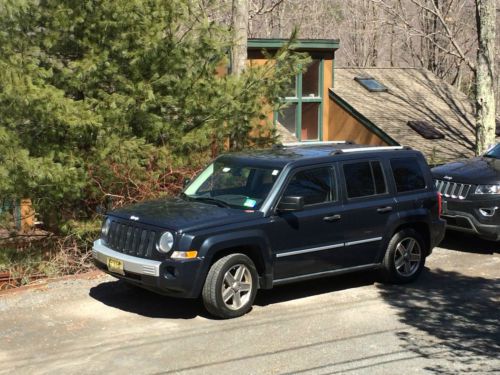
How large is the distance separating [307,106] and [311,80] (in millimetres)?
719

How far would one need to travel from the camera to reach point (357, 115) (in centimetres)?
1848

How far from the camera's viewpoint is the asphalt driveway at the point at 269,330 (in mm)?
5707

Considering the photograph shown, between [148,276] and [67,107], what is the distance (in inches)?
120

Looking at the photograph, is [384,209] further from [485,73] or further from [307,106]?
[307,106]

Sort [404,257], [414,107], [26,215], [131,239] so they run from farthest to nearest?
[414,107]
[26,215]
[404,257]
[131,239]

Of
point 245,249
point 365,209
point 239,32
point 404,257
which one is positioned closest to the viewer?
point 245,249

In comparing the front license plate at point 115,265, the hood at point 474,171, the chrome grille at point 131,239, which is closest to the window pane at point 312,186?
the chrome grille at point 131,239

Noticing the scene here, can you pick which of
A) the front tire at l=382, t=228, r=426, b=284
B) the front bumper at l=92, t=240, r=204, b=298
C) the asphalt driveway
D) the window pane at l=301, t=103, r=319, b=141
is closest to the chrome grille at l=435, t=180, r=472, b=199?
the asphalt driveway

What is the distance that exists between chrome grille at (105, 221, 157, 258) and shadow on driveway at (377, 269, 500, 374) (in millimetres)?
2626

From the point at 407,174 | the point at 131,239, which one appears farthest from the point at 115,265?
the point at 407,174

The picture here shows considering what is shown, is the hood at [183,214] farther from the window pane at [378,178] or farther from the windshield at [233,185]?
the window pane at [378,178]

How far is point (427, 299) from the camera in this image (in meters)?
7.83

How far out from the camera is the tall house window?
18250mm

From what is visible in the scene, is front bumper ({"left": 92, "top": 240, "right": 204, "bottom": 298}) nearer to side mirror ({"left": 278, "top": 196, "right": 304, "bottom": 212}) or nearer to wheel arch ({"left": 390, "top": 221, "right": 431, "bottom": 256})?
side mirror ({"left": 278, "top": 196, "right": 304, "bottom": 212})
